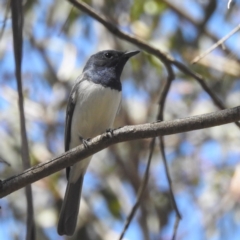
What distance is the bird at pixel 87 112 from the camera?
150 inches

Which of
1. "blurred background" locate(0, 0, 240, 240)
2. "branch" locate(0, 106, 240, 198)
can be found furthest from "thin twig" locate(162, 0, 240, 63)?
"branch" locate(0, 106, 240, 198)

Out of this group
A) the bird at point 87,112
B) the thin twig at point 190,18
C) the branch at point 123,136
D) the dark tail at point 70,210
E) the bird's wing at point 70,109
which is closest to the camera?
the branch at point 123,136

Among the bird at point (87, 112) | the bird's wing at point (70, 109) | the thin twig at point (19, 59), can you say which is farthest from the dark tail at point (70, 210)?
the thin twig at point (19, 59)

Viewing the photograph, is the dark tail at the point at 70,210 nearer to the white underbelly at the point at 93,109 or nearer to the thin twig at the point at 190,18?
the white underbelly at the point at 93,109

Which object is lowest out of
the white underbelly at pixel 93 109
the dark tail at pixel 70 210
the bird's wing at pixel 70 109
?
the dark tail at pixel 70 210

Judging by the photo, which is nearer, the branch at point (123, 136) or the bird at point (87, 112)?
the branch at point (123, 136)

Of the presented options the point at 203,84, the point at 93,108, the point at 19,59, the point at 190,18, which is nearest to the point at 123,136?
the point at 19,59

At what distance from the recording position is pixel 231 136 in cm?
633

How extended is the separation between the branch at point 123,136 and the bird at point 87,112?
1.07m

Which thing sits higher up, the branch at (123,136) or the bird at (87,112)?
the bird at (87,112)

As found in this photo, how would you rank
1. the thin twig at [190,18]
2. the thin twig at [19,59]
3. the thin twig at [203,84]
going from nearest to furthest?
the thin twig at [19,59]
the thin twig at [203,84]
the thin twig at [190,18]

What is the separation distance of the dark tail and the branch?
114 cm

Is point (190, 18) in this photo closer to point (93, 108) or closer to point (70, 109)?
point (70, 109)

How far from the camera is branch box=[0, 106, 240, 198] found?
2284 mm
